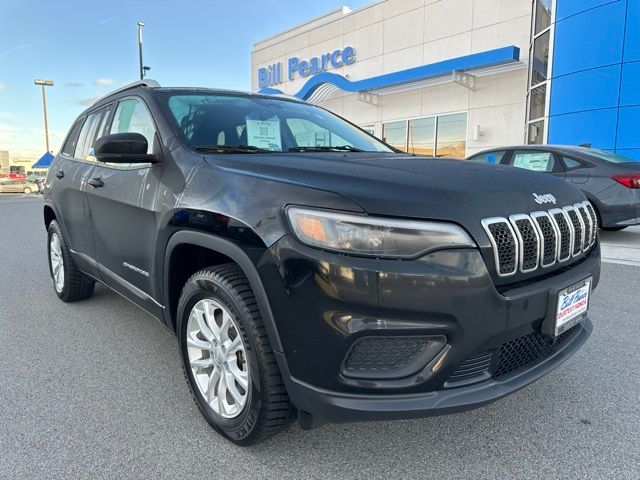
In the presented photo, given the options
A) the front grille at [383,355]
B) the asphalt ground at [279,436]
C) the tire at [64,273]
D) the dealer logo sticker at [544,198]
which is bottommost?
the asphalt ground at [279,436]

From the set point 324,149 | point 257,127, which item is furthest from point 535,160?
point 257,127

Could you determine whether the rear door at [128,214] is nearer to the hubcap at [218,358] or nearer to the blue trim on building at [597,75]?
the hubcap at [218,358]

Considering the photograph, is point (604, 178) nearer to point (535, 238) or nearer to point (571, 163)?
point (571, 163)

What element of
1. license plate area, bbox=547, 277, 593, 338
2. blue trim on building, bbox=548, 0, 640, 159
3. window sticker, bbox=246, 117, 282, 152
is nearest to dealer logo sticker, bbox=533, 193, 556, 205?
license plate area, bbox=547, 277, 593, 338

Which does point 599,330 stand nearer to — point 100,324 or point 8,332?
point 100,324

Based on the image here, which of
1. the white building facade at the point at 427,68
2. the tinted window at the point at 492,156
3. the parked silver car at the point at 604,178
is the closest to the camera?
the parked silver car at the point at 604,178

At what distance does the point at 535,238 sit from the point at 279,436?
4.76 ft

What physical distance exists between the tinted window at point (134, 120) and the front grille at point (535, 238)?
192 cm

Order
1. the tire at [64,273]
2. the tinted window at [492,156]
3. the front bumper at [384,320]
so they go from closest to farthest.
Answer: the front bumper at [384,320] < the tire at [64,273] < the tinted window at [492,156]

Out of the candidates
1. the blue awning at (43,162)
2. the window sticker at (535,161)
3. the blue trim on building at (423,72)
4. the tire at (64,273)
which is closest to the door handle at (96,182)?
the tire at (64,273)

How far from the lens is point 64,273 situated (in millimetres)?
4180

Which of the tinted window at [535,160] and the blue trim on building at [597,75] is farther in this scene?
the blue trim on building at [597,75]

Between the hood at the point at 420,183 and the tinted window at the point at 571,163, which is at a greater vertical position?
the tinted window at the point at 571,163

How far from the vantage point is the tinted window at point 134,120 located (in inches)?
108
